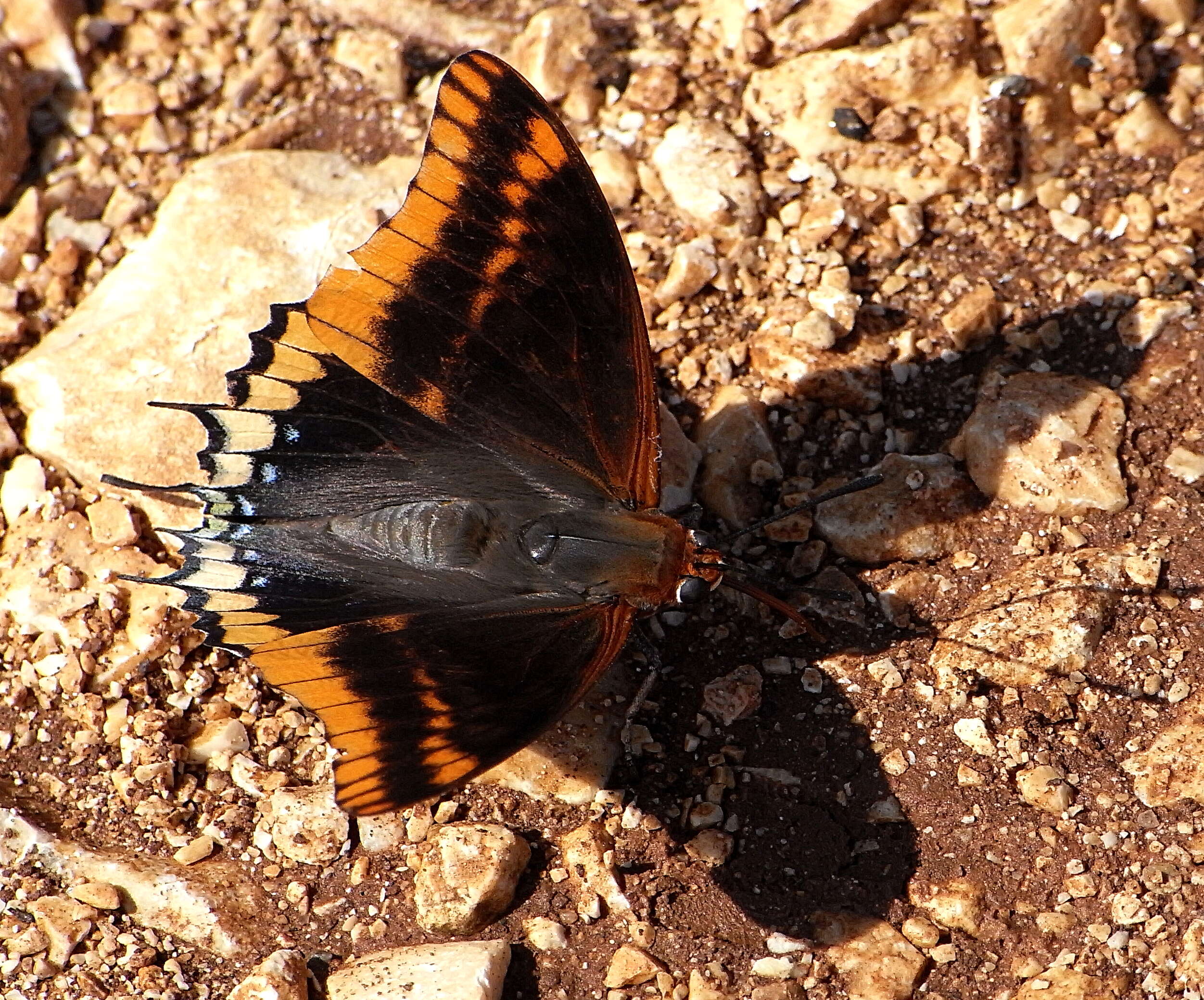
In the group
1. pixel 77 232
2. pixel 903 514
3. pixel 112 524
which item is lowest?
pixel 903 514

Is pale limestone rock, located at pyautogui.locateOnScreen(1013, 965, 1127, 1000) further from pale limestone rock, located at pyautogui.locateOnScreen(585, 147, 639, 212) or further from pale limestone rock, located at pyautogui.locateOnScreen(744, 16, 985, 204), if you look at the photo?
pale limestone rock, located at pyautogui.locateOnScreen(585, 147, 639, 212)

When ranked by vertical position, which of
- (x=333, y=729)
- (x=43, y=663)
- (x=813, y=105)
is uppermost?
(x=813, y=105)

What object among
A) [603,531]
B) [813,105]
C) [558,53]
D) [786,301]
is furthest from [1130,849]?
[558,53]

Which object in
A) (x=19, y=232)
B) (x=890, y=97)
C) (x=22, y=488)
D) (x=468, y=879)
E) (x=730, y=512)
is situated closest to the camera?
(x=468, y=879)

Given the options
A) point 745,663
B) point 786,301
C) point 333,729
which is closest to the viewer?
point 333,729

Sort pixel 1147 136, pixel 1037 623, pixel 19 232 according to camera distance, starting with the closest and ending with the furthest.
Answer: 1. pixel 1037 623
2. pixel 1147 136
3. pixel 19 232

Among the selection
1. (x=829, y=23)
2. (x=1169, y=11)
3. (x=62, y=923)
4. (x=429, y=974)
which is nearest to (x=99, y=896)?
(x=62, y=923)

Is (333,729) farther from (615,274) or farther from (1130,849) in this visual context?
(1130,849)

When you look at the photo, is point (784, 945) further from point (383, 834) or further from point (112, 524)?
point (112, 524)

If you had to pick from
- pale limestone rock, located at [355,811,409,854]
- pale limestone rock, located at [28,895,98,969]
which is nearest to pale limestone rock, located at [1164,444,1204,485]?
pale limestone rock, located at [355,811,409,854]
